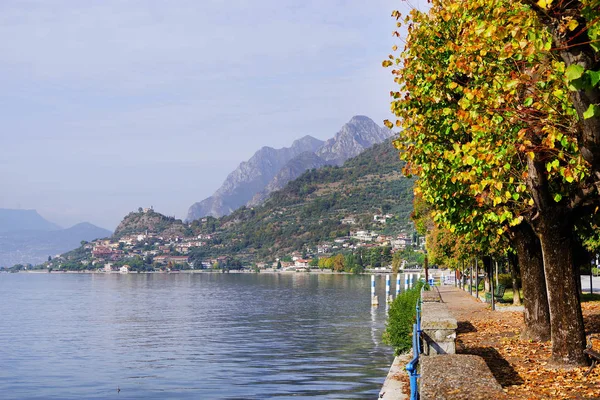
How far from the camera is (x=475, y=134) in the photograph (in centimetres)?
1313

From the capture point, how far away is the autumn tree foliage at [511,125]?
9.41 m

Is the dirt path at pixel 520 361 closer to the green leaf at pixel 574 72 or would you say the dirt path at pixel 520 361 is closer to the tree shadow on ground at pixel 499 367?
the tree shadow on ground at pixel 499 367

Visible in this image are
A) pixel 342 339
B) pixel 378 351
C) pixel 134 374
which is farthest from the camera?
pixel 342 339

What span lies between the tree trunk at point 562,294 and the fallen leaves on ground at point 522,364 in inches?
17.0

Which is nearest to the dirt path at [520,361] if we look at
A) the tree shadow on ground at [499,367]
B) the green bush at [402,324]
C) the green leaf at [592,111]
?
the tree shadow on ground at [499,367]

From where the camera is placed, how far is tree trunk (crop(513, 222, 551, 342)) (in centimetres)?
1964

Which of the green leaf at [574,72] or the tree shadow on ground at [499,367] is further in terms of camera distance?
the tree shadow on ground at [499,367]

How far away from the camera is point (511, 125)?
48.2ft

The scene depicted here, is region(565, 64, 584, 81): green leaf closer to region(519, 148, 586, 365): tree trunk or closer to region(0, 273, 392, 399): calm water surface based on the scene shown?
region(519, 148, 586, 365): tree trunk

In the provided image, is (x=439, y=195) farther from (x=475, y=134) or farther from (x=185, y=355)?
(x=185, y=355)

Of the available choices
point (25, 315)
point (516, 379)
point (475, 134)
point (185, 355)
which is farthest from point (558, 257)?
point (25, 315)

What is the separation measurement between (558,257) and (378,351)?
26.3m

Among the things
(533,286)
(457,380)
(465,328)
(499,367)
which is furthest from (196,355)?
(457,380)

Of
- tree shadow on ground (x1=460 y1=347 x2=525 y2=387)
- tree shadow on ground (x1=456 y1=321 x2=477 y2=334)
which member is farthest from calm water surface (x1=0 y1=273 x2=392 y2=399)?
tree shadow on ground (x1=460 y1=347 x2=525 y2=387)
